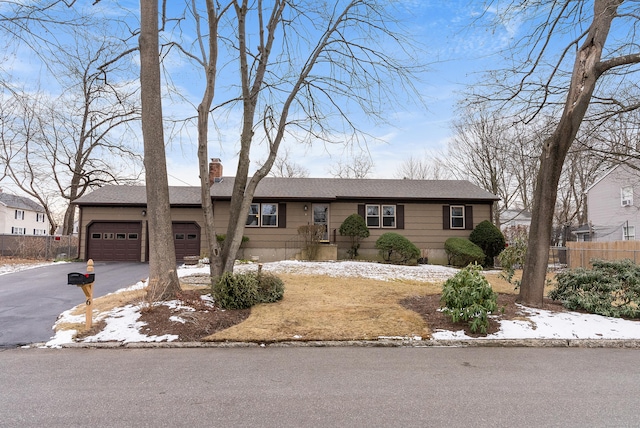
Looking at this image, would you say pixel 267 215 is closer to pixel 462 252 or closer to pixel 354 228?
pixel 354 228

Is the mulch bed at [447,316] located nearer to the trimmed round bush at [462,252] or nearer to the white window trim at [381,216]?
the trimmed round bush at [462,252]

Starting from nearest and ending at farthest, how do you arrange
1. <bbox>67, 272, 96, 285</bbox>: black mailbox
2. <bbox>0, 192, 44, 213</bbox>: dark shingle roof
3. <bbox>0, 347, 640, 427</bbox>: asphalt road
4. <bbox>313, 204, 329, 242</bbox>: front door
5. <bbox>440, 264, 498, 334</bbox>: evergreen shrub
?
1. <bbox>0, 347, 640, 427</bbox>: asphalt road
2. <bbox>67, 272, 96, 285</bbox>: black mailbox
3. <bbox>440, 264, 498, 334</bbox>: evergreen shrub
4. <bbox>313, 204, 329, 242</bbox>: front door
5. <bbox>0, 192, 44, 213</bbox>: dark shingle roof

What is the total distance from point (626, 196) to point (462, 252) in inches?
549

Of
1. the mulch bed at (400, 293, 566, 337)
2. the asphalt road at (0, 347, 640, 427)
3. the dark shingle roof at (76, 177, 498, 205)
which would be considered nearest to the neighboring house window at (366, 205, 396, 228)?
the dark shingle roof at (76, 177, 498, 205)

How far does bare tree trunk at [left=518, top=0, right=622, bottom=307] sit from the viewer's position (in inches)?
294

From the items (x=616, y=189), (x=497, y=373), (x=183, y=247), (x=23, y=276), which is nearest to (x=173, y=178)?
(x=183, y=247)

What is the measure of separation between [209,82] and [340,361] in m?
6.79

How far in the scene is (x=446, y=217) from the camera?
1870 cm

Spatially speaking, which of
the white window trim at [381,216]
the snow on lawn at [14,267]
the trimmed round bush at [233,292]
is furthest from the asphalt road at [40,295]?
the white window trim at [381,216]

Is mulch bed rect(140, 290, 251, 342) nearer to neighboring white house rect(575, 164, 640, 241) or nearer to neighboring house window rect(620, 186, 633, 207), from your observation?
neighboring white house rect(575, 164, 640, 241)

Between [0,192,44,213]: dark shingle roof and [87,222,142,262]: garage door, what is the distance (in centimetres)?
2938

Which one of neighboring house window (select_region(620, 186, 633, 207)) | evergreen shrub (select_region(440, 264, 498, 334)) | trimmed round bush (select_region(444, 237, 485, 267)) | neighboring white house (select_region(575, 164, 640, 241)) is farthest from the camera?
neighboring house window (select_region(620, 186, 633, 207))

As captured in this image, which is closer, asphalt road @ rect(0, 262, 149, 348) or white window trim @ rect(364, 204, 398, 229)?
asphalt road @ rect(0, 262, 149, 348)

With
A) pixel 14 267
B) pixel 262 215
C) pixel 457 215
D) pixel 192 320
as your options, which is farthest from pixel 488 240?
pixel 14 267
